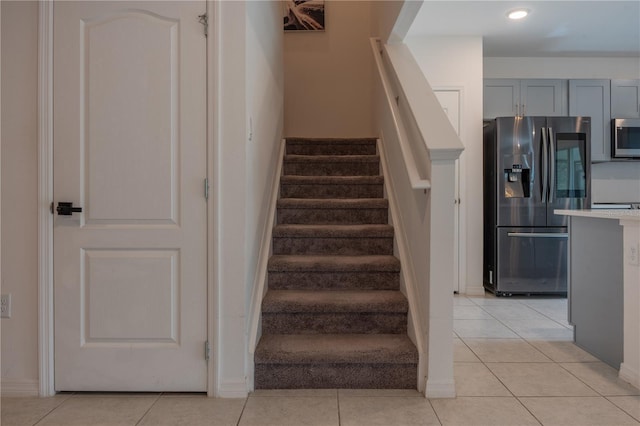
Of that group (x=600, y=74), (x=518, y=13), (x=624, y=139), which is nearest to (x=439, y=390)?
(x=518, y=13)

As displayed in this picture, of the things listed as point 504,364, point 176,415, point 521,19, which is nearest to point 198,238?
point 176,415

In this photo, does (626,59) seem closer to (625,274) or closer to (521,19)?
(521,19)

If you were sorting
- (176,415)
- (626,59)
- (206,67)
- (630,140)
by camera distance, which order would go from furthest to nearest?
1. (626,59)
2. (630,140)
3. (206,67)
4. (176,415)

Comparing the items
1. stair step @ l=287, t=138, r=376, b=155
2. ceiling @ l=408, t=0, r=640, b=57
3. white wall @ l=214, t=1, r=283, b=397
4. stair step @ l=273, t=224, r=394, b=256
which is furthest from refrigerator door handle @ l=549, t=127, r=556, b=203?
white wall @ l=214, t=1, r=283, b=397

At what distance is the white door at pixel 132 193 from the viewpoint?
1.94 meters

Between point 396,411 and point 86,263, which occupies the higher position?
point 86,263

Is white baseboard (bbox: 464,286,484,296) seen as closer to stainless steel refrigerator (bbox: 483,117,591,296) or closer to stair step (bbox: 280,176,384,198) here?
stainless steel refrigerator (bbox: 483,117,591,296)

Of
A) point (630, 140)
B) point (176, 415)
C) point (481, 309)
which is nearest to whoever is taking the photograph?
point (176, 415)

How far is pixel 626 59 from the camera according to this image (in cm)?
473

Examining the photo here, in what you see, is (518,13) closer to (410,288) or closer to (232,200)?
(410,288)

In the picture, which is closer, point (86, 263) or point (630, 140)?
point (86, 263)

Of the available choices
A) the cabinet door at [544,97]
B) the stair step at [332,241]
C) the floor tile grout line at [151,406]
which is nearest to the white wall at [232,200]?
the floor tile grout line at [151,406]

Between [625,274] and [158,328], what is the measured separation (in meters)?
2.52

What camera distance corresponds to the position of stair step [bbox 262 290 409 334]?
2.22 meters
